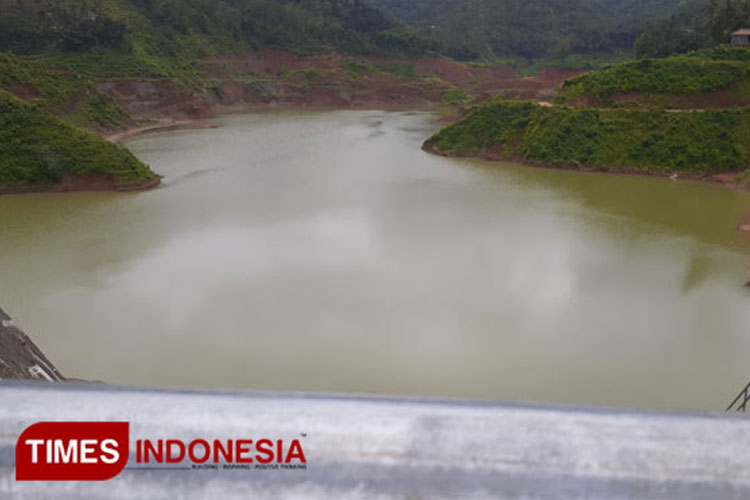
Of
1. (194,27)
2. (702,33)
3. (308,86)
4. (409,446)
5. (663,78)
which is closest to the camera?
(409,446)

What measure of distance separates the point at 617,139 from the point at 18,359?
82.1ft

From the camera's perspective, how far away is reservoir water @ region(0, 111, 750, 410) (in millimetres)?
9109

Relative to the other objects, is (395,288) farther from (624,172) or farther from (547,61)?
(547,61)

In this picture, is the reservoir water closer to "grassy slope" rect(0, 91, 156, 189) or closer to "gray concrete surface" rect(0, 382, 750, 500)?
"grassy slope" rect(0, 91, 156, 189)

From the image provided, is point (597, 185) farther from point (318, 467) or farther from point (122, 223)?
point (318, 467)

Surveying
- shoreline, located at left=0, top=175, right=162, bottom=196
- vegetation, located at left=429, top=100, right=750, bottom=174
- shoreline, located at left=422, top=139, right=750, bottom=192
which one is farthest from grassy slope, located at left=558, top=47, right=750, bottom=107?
shoreline, located at left=0, top=175, right=162, bottom=196

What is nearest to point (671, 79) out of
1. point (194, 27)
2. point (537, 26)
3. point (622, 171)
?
point (622, 171)

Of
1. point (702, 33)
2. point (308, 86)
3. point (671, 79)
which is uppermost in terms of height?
point (702, 33)

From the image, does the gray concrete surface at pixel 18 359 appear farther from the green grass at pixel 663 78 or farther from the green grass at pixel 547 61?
the green grass at pixel 547 61

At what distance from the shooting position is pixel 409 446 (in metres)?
1.07

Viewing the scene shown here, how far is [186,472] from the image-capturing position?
3.44 feet

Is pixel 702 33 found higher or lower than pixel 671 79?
higher

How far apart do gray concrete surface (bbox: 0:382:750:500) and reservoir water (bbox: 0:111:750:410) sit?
7435 mm

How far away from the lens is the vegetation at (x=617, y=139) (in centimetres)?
2477
